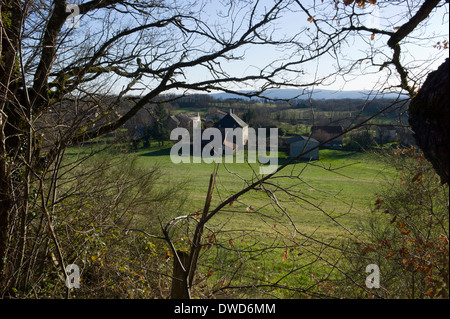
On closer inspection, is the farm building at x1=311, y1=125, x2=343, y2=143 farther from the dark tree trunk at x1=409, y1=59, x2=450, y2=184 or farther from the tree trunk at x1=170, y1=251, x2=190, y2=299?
the tree trunk at x1=170, y1=251, x2=190, y2=299

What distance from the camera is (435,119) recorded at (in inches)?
48.5

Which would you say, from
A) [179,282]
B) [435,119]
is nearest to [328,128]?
[435,119]

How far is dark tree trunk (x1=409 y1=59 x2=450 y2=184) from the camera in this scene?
119 cm

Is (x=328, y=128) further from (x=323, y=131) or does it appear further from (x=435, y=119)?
(x=435, y=119)

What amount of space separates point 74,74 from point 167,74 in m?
1.58

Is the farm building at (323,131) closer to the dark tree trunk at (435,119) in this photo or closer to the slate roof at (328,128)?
the slate roof at (328,128)

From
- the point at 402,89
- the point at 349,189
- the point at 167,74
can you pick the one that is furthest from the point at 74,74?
the point at 349,189

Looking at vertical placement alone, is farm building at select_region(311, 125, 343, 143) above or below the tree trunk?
above

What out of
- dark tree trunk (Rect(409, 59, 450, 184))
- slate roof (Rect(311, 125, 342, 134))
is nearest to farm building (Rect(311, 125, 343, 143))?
slate roof (Rect(311, 125, 342, 134))

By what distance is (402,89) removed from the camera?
8.48 feet

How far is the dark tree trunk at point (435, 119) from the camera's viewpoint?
3.92 feet
